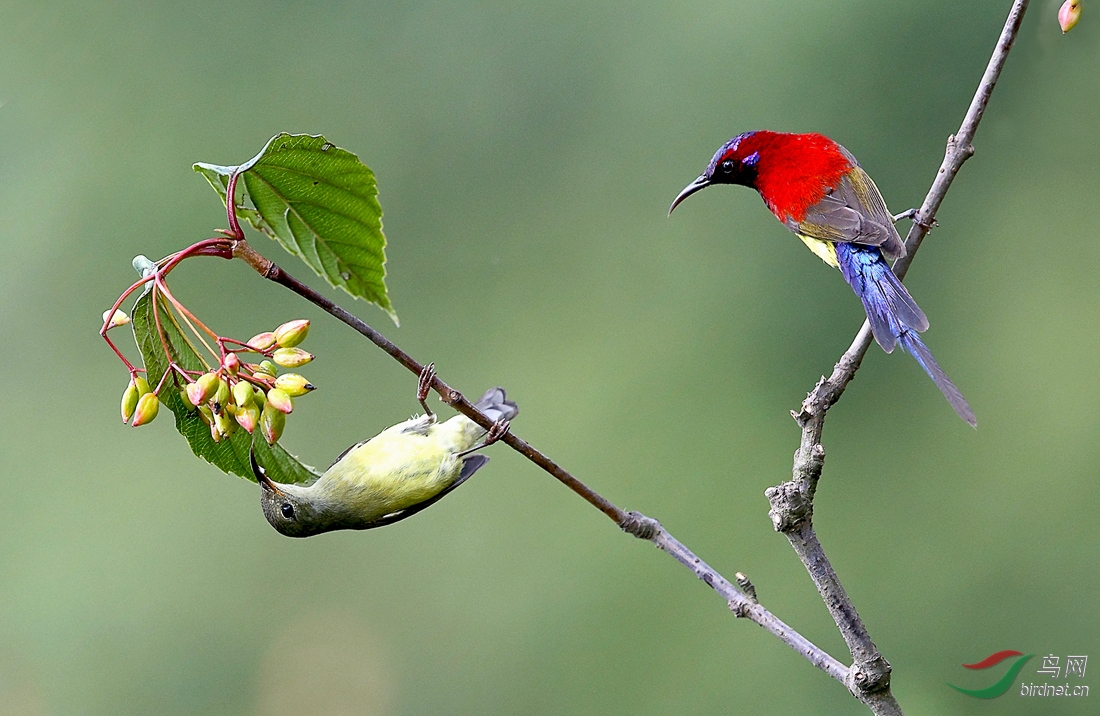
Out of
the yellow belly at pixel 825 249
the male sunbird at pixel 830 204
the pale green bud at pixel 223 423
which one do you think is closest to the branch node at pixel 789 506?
the male sunbird at pixel 830 204

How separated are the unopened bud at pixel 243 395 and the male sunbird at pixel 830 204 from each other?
0.72 metres

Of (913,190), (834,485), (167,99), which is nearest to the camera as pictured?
(913,190)

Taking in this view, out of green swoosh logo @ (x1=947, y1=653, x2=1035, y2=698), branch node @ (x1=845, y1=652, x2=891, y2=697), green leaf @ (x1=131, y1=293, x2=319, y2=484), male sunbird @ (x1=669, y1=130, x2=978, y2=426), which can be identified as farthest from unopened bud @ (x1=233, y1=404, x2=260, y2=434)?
green swoosh logo @ (x1=947, y1=653, x2=1035, y2=698)

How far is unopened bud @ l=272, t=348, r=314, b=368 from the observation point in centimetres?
81

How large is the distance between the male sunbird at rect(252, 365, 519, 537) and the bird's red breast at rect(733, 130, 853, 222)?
1.82 ft

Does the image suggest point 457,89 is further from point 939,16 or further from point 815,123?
point 939,16

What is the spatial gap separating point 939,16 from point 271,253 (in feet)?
7.49

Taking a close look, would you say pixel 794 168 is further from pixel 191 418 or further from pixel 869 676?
pixel 191 418

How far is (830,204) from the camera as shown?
1.39m

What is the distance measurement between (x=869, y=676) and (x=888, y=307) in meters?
0.52

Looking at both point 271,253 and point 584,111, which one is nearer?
point 584,111

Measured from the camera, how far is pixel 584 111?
3.11 meters

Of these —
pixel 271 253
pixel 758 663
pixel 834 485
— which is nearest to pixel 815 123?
pixel 834 485

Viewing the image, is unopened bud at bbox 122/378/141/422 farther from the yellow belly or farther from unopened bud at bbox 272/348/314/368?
the yellow belly
